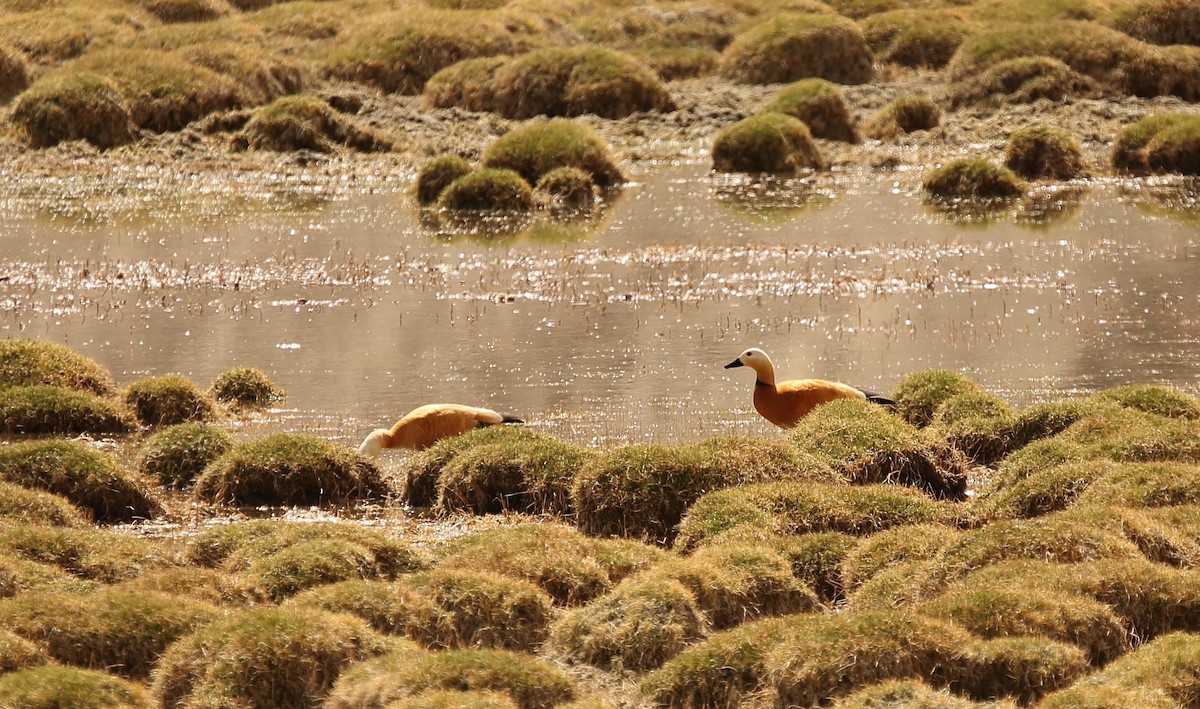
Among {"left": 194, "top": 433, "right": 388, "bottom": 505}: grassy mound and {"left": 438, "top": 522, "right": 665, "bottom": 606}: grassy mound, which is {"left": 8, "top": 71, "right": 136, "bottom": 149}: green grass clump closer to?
{"left": 194, "top": 433, "right": 388, "bottom": 505}: grassy mound

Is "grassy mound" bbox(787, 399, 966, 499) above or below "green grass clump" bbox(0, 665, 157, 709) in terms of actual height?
below

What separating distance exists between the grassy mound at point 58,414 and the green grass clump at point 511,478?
4.45 meters

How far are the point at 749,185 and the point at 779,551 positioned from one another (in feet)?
87.1

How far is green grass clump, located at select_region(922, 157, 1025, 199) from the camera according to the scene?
34469mm

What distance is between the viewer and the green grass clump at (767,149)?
1551 inches

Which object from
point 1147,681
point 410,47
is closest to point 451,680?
point 1147,681

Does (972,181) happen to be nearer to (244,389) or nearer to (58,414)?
(244,389)

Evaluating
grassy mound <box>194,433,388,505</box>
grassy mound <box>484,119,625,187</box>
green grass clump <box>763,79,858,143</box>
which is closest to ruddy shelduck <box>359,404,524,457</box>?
grassy mound <box>194,433,388,505</box>

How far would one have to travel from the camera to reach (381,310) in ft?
78.4

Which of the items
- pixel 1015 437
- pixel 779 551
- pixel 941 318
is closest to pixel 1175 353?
pixel 941 318

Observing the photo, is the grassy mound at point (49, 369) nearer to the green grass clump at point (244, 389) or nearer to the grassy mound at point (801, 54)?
the green grass clump at point (244, 389)

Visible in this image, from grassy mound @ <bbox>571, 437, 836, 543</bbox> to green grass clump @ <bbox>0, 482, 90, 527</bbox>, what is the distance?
395 centimetres

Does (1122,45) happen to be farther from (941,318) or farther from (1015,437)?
(1015,437)

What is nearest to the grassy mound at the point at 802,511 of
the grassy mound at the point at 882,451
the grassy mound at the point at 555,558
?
the grassy mound at the point at 555,558
